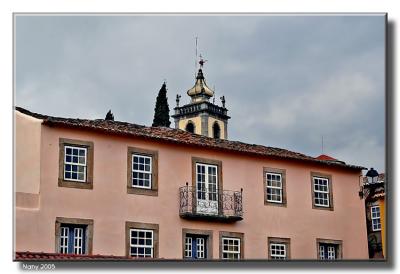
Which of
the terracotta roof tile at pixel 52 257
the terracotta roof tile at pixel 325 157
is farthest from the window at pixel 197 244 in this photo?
the terracotta roof tile at pixel 325 157

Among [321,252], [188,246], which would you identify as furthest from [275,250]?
[188,246]

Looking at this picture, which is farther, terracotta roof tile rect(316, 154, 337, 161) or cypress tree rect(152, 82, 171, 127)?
terracotta roof tile rect(316, 154, 337, 161)

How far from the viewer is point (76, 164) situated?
328 inches

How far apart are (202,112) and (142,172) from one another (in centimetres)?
85

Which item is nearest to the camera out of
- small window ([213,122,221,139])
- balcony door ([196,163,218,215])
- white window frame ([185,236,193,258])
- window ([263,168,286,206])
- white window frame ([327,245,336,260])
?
white window frame ([327,245,336,260])

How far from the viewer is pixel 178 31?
8.21 meters

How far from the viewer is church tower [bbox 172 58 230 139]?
8203 millimetres

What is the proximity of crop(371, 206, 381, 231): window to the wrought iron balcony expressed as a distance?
1.15 meters

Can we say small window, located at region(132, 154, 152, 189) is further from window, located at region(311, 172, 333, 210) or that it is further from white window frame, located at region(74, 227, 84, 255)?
window, located at region(311, 172, 333, 210)

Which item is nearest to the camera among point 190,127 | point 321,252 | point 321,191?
point 321,252

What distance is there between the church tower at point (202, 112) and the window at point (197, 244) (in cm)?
90

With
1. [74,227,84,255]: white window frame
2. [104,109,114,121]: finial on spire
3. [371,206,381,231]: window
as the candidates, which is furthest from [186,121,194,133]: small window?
[371,206,381,231]: window

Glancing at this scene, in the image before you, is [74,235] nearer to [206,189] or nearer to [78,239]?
[78,239]
